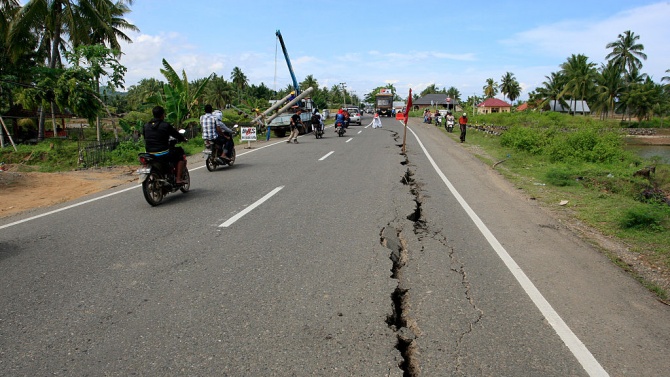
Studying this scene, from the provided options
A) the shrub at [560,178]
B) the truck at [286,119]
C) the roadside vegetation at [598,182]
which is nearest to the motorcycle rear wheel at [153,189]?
the roadside vegetation at [598,182]

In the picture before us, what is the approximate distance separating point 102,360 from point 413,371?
2.13 meters

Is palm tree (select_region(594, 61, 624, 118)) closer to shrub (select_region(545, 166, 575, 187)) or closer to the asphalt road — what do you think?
shrub (select_region(545, 166, 575, 187))

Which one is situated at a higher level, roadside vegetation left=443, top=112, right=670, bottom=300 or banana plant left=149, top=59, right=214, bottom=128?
banana plant left=149, top=59, right=214, bottom=128

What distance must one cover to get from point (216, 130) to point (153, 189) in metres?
4.16

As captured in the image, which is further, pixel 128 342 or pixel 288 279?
pixel 288 279

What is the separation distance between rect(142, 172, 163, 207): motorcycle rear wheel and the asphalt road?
→ 16.8 inches

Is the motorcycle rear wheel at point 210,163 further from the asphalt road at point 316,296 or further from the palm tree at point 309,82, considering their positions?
the palm tree at point 309,82

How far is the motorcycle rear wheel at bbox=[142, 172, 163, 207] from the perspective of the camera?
25.3ft

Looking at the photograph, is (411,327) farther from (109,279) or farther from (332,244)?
(109,279)

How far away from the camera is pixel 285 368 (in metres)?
2.99

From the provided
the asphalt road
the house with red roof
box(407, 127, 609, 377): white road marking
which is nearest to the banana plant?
the asphalt road

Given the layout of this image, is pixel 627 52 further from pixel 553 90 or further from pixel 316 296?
pixel 316 296

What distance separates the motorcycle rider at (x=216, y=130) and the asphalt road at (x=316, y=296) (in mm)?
4331

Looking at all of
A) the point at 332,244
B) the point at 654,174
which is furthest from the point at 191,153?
the point at 654,174
